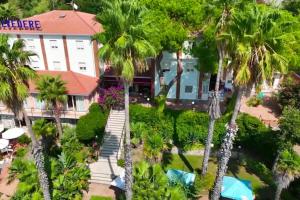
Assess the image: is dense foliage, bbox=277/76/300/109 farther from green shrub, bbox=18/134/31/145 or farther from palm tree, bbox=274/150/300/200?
green shrub, bbox=18/134/31/145

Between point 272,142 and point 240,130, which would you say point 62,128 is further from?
point 272,142

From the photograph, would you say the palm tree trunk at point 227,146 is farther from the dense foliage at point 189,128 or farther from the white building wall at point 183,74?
the white building wall at point 183,74

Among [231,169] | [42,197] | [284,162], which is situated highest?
[284,162]

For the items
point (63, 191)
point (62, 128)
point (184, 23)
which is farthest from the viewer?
point (62, 128)

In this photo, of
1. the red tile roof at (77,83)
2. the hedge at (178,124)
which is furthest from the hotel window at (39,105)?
the hedge at (178,124)

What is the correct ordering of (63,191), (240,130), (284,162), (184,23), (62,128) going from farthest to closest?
(62,128) < (240,130) < (184,23) < (63,191) < (284,162)

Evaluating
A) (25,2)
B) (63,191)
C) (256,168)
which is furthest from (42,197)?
(25,2)

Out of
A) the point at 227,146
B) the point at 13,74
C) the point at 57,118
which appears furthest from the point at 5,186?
the point at 227,146

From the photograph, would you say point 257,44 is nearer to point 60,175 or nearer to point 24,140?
point 60,175
